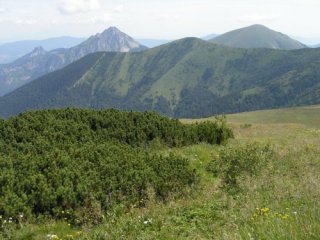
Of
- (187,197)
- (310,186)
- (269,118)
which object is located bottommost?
(269,118)

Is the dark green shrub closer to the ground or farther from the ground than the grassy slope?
farther from the ground

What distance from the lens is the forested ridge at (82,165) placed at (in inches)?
434

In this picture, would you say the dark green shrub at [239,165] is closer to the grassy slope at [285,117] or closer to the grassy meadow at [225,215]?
the grassy meadow at [225,215]

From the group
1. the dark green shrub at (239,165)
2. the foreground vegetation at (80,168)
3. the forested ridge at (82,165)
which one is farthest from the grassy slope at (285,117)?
the dark green shrub at (239,165)

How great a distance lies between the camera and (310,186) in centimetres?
987

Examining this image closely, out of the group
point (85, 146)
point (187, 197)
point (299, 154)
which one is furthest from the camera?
point (299, 154)

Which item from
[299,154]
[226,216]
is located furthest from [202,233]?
[299,154]

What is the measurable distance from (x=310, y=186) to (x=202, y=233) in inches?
128

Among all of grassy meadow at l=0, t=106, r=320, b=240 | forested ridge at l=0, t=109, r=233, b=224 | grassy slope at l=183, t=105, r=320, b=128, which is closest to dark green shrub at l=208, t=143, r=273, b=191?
grassy meadow at l=0, t=106, r=320, b=240

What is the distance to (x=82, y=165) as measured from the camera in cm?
1325

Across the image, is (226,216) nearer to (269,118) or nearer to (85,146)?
(85,146)

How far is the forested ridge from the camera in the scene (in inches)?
434

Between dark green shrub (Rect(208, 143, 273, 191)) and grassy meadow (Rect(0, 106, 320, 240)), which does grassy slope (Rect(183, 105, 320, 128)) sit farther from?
grassy meadow (Rect(0, 106, 320, 240))

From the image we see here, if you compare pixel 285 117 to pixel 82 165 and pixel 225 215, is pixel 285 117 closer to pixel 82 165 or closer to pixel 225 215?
pixel 82 165
